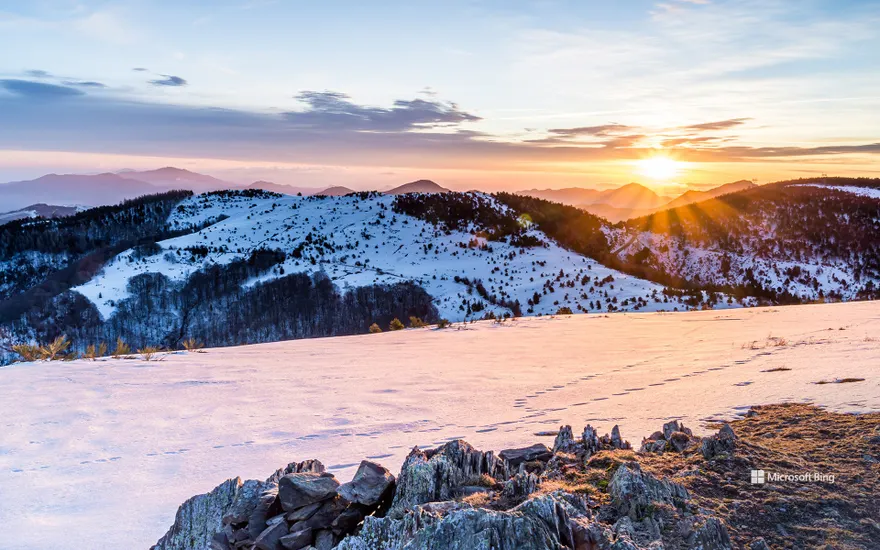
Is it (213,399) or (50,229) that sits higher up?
(50,229)

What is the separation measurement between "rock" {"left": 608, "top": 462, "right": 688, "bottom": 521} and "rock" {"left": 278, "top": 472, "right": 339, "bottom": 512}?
1.92 m

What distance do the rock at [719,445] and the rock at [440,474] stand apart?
1596mm

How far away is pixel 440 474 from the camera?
150 inches

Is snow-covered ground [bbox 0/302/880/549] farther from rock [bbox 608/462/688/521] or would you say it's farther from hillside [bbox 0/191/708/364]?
hillside [bbox 0/191/708/364]

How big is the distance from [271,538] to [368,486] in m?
0.71

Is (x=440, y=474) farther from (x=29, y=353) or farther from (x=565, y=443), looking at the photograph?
(x=29, y=353)

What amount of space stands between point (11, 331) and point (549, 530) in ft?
151

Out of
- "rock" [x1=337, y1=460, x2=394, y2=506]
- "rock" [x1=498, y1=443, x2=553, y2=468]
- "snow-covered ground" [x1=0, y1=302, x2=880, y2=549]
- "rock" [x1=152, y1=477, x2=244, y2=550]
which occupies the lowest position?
"snow-covered ground" [x1=0, y1=302, x2=880, y2=549]

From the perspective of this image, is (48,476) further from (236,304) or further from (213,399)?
(236,304)

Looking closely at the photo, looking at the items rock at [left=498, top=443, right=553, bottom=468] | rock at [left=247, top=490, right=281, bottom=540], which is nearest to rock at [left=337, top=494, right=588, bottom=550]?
rock at [left=247, top=490, right=281, bottom=540]

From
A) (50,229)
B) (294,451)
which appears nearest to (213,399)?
(294,451)

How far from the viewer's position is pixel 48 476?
5746mm

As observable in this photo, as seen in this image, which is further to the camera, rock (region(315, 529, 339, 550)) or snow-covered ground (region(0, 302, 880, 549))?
snow-covered ground (region(0, 302, 880, 549))

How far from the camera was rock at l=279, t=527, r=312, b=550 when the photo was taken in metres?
3.42
